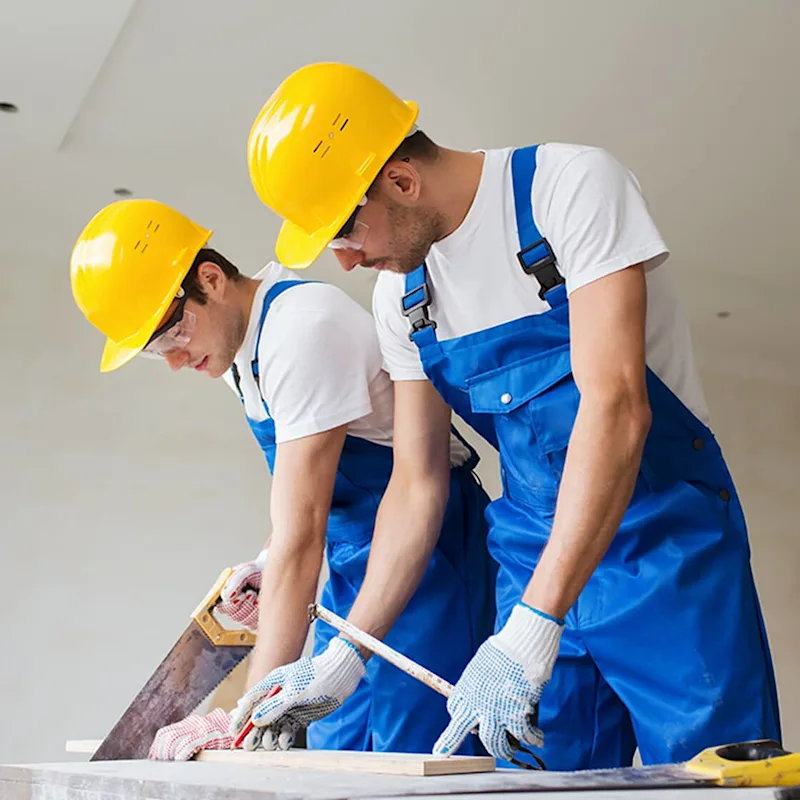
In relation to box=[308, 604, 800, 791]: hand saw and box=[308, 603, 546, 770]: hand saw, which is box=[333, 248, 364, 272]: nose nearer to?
box=[308, 603, 546, 770]: hand saw

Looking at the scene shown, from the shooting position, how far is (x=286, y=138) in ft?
5.58

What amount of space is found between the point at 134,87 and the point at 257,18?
25.0 inches

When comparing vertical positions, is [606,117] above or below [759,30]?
below

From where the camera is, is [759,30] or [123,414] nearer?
[759,30]

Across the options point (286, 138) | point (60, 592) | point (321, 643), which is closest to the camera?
point (286, 138)

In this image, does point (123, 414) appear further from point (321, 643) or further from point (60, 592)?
point (321, 643)

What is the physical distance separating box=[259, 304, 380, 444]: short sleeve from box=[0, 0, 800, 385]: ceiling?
170 centimetres

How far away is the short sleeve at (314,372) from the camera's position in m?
1.98

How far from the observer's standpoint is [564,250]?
5.06ft

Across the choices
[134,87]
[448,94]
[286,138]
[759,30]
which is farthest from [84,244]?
[759,30]

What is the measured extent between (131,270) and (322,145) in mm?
732

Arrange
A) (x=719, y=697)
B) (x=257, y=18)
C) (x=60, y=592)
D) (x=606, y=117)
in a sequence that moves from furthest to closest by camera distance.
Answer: (x=60, y=592), (x=606, y=117), (x=257, y=18), (x=719, y=697)

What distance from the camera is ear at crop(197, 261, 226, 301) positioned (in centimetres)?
226

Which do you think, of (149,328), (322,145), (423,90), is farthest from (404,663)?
(423,90)
